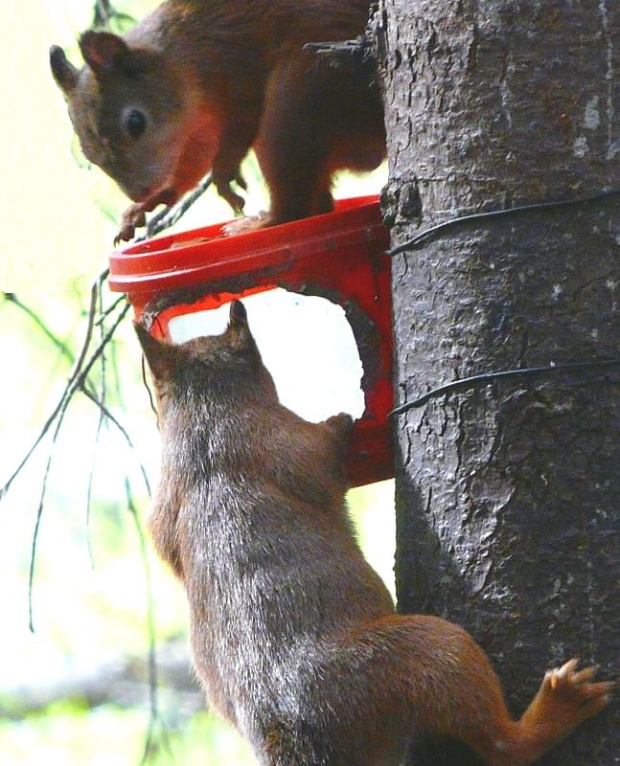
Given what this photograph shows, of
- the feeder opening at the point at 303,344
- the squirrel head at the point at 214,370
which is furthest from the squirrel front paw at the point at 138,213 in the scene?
the squirrel head at the point at 214,370

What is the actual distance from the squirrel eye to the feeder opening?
0.70m

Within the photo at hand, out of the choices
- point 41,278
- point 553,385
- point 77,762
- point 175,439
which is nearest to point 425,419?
point 553,385

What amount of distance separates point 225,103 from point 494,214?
1.39 metres

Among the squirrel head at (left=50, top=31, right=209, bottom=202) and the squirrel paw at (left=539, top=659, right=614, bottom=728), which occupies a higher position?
the squirrel head at (left=50, top=31, right=209, bottom=202)

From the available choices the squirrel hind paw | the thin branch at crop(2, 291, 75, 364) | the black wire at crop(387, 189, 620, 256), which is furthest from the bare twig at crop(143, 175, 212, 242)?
the squirrel hind paw

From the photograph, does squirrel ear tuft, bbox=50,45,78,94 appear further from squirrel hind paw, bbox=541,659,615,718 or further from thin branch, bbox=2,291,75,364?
squirrel hind paw, bbox=541,659,615,718

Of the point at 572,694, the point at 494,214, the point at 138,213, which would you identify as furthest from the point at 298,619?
the point at 138,213

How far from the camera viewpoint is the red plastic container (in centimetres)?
231

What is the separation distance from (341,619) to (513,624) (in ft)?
1.02

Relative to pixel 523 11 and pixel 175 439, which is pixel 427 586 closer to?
Answer: pixel 175 439

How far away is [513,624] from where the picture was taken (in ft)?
6.36

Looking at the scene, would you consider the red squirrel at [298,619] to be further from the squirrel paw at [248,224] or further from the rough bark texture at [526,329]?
the squirrel paw at [248,224]

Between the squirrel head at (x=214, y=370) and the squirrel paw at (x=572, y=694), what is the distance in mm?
965

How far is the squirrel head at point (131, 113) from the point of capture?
3.22m
